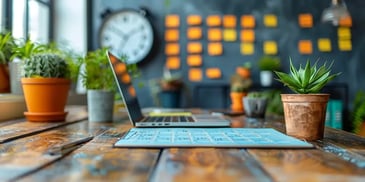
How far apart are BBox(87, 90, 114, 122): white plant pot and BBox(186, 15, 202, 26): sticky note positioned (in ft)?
7.07

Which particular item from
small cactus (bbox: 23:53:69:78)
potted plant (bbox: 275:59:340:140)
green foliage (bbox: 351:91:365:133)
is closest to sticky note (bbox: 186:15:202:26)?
green foliage (bbox: 351:91:365:133)

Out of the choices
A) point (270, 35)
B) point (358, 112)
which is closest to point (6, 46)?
point (270, 35)

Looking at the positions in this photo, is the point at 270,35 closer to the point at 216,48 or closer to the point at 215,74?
the point at 216,48

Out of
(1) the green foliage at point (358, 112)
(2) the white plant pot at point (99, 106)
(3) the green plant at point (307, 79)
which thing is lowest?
(1) the green foliage at point (358, 112)

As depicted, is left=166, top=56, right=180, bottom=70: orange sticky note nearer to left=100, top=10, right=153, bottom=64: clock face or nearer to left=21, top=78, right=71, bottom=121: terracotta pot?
left=100, top=10, right=153, bottom=64: clock face

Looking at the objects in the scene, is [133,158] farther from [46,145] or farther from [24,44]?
[24,44]

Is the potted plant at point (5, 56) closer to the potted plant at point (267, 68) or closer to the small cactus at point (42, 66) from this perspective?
the small cactus at point (42, 66)

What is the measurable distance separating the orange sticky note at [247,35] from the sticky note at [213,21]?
9.5 inches

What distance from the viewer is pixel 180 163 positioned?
509 millimetres

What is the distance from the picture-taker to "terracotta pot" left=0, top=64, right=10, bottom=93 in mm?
1335

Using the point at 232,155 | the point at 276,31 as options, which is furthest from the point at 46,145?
the point at 276,31

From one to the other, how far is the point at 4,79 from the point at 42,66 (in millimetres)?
299

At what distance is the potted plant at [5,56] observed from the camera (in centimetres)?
133

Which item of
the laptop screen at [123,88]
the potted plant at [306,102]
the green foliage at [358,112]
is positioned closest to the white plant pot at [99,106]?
the laptop screen at [123,88]
